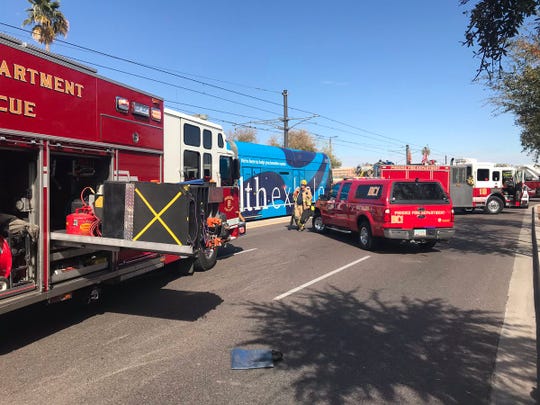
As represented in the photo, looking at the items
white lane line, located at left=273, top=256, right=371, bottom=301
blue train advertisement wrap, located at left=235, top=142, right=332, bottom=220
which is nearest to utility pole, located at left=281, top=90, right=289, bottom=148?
blue train advertisement wrap, located at left=235, top=142, right=332, bottom=220

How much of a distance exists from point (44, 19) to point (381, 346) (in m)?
25.5

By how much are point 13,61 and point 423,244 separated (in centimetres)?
1066

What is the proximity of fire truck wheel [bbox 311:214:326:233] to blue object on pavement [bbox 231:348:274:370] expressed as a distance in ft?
33.8

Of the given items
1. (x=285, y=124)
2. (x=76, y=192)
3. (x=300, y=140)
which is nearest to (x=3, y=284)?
(x=76, y=192)

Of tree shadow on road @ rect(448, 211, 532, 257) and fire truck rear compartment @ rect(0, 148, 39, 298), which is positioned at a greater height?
fire truck rear compartment @ rect(0, 148, 39, 298)

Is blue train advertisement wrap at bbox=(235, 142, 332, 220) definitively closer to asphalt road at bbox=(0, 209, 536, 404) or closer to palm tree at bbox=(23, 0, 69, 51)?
asphalt road at bbox=(0, 209, 536, 404)

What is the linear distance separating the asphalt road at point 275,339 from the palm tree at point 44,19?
20986 millimetres

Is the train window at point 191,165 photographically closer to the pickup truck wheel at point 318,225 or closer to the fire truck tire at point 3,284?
the fire truck tire at point 3,284

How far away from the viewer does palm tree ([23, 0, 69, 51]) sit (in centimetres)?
2302

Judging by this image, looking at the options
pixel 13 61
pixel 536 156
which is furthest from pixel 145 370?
pixel 536 156

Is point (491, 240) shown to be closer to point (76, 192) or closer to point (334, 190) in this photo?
point (334, 190)

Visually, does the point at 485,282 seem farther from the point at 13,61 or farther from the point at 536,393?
the point at 13,61

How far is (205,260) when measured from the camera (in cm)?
848

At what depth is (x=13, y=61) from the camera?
13.4 feet
